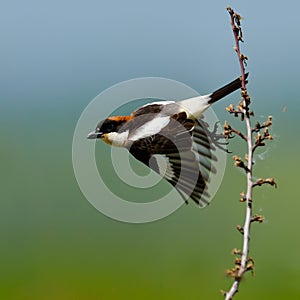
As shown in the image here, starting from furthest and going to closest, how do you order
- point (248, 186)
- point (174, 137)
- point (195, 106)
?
1. point (195, 106)
2. point (174, 137)
3. point (248, 186)

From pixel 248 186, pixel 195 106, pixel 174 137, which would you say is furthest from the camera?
pixel 195 106

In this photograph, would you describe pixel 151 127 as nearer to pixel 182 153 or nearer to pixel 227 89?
pixel 182 153

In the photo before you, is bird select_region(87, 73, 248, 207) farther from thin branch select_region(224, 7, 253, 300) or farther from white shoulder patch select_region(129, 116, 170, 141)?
thin branch select_region(224, 7, 253, 300)

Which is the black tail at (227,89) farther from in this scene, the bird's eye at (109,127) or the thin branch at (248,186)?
the thin branch at (248,186)

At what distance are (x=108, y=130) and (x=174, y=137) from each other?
14.2 inches

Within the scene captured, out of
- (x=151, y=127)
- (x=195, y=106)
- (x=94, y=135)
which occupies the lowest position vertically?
(x=94, y=135)

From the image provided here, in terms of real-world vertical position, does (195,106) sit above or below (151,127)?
above

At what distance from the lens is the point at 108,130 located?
121 inches

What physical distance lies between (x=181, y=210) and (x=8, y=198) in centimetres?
159

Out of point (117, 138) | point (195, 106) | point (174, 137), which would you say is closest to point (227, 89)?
point (195, 106)

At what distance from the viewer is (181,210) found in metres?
5.67

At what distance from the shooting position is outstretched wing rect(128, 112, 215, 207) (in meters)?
2.87

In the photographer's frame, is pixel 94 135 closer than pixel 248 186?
No

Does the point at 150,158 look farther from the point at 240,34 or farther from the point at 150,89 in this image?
the point at 240,34
